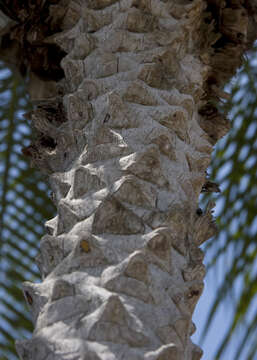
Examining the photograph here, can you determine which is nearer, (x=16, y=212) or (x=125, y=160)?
(x=125, y=160)

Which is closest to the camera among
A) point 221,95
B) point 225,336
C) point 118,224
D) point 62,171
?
point 118,224

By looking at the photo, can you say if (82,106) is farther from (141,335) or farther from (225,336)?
(225,336)

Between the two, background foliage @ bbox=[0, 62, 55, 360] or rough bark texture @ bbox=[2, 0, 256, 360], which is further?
background foliage @ bbox=[0, 62, 55, 360]

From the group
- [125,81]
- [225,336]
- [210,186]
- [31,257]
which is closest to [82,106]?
[125,81]

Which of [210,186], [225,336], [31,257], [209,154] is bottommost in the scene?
[31,257]

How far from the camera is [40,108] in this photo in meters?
1.23

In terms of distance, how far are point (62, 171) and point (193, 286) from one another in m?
0.37

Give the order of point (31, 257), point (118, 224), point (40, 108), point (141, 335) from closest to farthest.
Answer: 1. point (141, 335)
2. point (118, 224)
3. point (40, 108)
4. point (31, 257)

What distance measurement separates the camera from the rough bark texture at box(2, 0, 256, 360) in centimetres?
76

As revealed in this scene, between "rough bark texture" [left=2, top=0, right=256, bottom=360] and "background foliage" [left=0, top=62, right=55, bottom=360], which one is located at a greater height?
"rough bark texture" [left=2, top=0, right=256, bottom=360]

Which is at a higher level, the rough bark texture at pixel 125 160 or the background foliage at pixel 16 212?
the rough bark texture at pixel 125 160

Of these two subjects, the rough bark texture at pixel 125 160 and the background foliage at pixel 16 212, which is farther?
the background foliage at pixel 16 212

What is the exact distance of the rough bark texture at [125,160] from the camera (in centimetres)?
76

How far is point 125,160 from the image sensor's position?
965 millimetres
